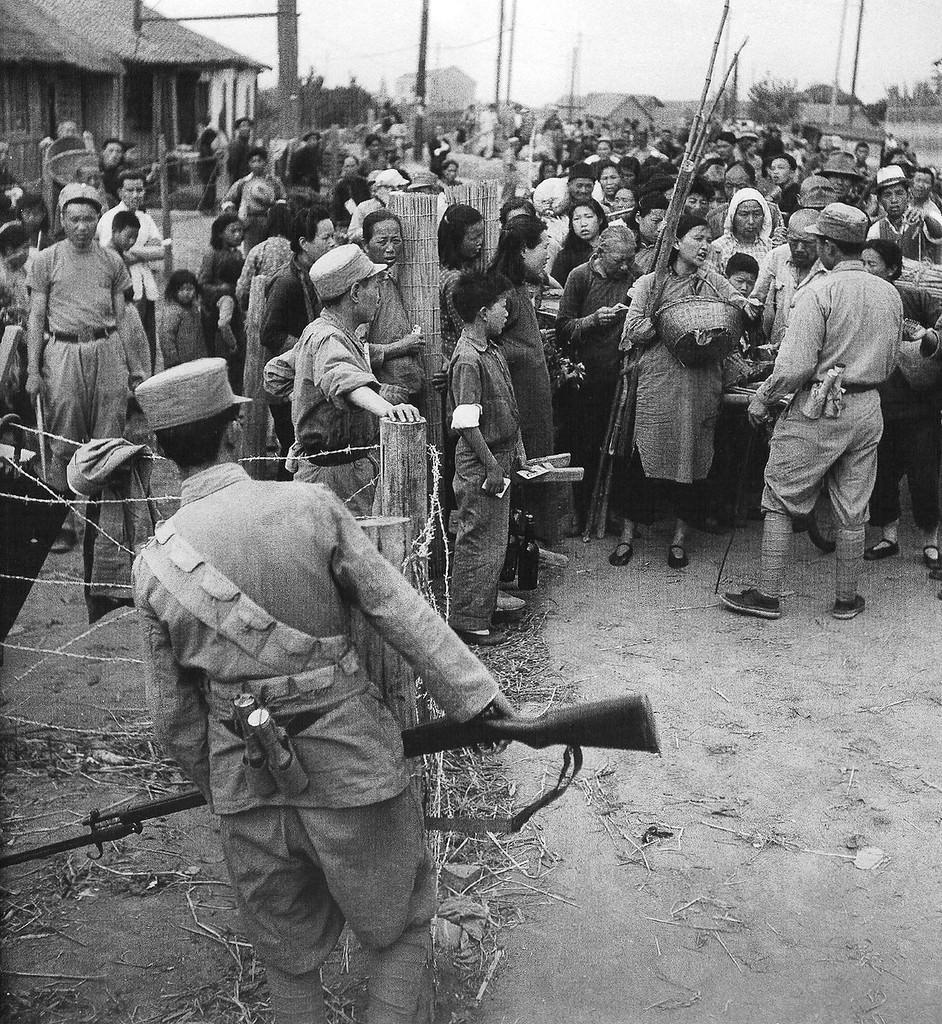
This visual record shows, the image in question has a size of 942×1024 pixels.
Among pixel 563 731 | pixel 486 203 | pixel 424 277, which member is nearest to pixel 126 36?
pixel 486 203

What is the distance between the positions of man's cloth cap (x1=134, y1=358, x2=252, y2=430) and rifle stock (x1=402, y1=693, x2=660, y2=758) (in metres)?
0.99

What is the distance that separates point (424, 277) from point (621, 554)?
1.99m

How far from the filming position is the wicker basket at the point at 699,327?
21.9ft

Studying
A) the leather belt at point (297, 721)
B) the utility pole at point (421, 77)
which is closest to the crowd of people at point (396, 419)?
the leather belt at point (297, 721)

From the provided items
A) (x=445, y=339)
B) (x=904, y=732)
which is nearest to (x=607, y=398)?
(x=445, y=339)

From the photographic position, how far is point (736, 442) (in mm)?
7707

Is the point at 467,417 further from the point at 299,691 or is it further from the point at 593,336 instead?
the point at 299,691

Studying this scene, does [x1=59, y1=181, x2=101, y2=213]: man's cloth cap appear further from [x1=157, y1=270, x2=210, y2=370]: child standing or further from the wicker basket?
the wicker basket

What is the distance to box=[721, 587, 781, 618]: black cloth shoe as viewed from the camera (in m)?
6.40

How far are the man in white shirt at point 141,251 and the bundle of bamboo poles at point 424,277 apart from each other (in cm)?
368

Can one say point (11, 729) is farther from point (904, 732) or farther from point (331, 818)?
point (904, 732)

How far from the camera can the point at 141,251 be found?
9.70 m

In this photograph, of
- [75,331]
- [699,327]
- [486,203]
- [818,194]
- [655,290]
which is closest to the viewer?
[699,327]

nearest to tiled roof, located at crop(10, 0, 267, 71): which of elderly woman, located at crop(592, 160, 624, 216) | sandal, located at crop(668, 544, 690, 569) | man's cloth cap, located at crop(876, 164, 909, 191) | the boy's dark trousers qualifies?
elderly woman, located at crop(592, 160, 624, 216)
